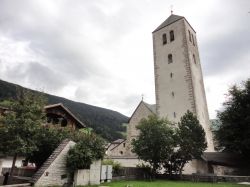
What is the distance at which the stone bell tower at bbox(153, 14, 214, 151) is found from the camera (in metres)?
33.3

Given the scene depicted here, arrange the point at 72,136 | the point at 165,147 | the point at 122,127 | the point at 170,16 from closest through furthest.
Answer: the point at 72,136, the point at 165,147, the point at 170,16, the point at 122,127

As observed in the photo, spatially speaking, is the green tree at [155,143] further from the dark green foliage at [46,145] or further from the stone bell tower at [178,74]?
the dark green foliage at [46,145]

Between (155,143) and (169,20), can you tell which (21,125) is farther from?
(169,20)

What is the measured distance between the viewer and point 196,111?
1244 inches

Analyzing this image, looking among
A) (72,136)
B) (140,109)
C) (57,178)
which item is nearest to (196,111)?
(140,109)

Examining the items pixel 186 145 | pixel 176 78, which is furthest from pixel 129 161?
pixel 176 78

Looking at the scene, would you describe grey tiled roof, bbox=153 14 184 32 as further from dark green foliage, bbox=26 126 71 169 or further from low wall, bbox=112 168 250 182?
dark green foliage, bbox=26 126 71 169

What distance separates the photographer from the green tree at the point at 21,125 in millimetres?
Answer: 14156

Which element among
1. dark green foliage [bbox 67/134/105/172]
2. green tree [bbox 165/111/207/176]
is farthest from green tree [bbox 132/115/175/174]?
dark green foliage [bbox 67/134/105/172]

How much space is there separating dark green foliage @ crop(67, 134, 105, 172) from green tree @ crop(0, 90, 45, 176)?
2.58 m

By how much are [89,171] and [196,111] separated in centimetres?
2012

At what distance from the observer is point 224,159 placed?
28.7 m

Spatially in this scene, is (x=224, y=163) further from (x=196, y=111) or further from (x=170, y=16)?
(x=170, y=16)

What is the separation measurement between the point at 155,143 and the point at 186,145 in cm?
345
